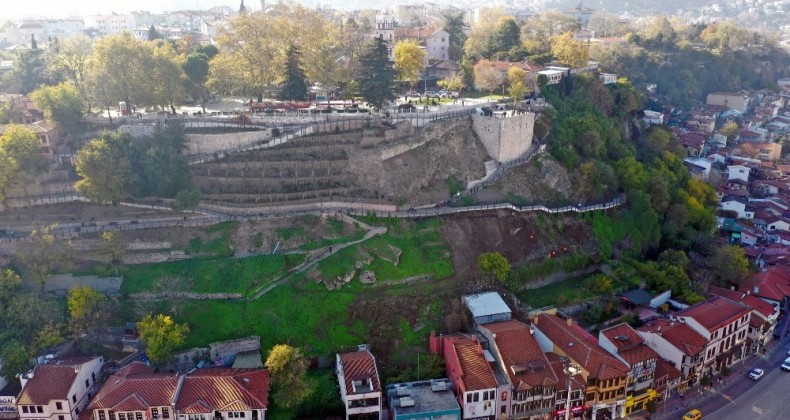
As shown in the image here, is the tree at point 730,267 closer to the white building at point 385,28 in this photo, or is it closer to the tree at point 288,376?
the tree at point 288,376

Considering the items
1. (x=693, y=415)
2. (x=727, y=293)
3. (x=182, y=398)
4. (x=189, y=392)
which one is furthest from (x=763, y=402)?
(x=182, y=398)

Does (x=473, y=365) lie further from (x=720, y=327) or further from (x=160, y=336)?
(x=160, y=336)

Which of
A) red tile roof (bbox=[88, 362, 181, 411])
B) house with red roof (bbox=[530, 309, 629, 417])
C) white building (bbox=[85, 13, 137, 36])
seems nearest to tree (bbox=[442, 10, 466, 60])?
house with red roof (bbox=[530, 309, 629, 417])

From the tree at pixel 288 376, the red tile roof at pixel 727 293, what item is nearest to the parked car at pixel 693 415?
the red tile roof at pixel 727 293

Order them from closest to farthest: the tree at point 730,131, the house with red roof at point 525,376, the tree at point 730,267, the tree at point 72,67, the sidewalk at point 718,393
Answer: the house with red roof at point 525,376, the sidewalk at point 718,393, the tree at point 730,267, the tree at point 72,67, the tree at point 730,131

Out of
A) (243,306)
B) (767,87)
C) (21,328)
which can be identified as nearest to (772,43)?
(767,87)

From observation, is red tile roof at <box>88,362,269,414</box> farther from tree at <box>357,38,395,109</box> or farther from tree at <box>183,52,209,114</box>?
tree at <box>183,52,209,114</box>

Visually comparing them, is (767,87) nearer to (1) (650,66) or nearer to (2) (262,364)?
(1) (650,66)
